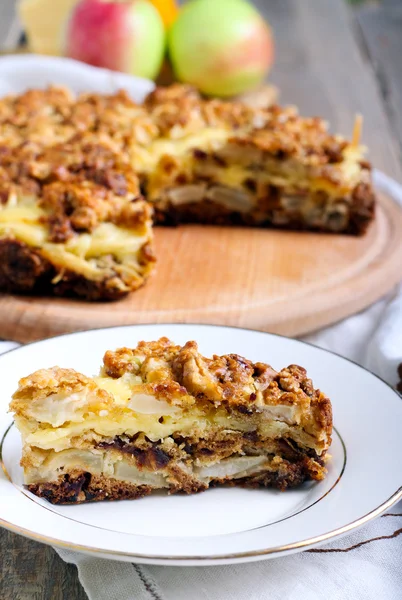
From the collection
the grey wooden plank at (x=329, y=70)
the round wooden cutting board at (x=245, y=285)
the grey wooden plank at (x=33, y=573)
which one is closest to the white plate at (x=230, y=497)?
the grey wooden plank at (x=33, y=573)

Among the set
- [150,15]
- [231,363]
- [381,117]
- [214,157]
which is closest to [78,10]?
[150,15]

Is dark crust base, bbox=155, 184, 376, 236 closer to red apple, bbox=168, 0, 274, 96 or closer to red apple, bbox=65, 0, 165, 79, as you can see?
red apple, bbox=168, 0, 274, 96

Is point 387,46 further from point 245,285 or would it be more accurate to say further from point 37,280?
point 37,280

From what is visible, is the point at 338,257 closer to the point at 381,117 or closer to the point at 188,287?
the point at 188,287

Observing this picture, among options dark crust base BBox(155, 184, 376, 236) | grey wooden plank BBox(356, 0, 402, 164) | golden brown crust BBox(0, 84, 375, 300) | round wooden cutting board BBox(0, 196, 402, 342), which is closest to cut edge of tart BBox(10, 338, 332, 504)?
round wooden cutting board BBox(0, 196, 402, 342)

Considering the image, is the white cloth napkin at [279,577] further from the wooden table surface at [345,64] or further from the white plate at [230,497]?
the wooden table surface at [345,64]

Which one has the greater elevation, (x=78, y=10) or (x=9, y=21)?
(x=78, y=10)
